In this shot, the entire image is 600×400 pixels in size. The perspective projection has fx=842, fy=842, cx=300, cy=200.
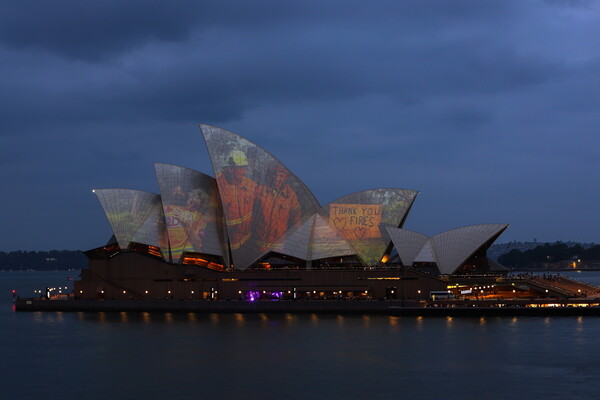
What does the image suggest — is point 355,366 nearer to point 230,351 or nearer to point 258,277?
point 230,351

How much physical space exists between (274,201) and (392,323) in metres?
16.5

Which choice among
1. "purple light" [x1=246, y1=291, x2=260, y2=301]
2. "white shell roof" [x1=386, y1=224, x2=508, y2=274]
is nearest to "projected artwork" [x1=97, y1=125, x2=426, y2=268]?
"white shell roof" [x1=386, y1=224, x2=508, y2=274]

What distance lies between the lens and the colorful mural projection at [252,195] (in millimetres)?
66000

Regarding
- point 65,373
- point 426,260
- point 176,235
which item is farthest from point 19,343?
point 426,260

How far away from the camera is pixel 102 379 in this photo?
3650 cm

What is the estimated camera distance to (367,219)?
67.6 metres

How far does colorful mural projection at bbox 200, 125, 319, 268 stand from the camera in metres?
66.0

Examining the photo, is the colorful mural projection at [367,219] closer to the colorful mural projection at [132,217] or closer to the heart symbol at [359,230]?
the heart symbol at [359,230]

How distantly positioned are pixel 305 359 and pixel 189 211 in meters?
29.4

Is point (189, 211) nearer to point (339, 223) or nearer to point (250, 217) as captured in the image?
point (250, 217)

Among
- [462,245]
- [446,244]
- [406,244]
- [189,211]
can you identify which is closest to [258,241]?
[189,211]

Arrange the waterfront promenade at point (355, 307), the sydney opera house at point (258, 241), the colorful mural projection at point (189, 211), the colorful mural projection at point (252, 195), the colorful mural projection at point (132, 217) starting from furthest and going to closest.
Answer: the colorful mural projection at point (132, 217) → the colorful mural projection at point (189, 211) → the colorful mural projection at point (252, 195) → the sydney opera house at point (258, 241) → the waterfront promenade at point (355, 307)

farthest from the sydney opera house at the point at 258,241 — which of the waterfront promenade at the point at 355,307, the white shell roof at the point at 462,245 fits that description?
the waterfront promenade at the point at 355,307

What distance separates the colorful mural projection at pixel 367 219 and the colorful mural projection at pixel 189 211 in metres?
9.39
